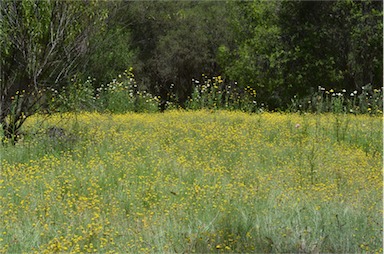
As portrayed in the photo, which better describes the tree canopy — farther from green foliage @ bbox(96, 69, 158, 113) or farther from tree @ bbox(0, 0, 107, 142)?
green foliage @ bbox(96, 69, 158, 113)

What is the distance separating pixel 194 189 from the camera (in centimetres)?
639

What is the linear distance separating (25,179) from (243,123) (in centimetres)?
496

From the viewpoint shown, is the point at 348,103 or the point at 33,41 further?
the point at 348,103

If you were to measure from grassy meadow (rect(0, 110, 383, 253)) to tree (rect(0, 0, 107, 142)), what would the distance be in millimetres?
533

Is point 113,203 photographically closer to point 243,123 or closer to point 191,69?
point 243,123

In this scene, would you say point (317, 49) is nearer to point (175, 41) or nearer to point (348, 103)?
point (175, 41)

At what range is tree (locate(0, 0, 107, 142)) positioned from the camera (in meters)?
9.08

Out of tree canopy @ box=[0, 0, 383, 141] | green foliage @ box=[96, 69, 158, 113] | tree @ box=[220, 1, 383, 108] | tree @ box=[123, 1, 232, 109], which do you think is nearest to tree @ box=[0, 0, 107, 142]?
tree canopy @ box=[0, 0, 383, 141]

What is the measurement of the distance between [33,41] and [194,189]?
4124 millimetres

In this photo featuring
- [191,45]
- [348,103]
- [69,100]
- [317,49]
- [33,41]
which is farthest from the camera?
[191,45]

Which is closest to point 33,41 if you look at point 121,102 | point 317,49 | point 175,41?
point 121,102

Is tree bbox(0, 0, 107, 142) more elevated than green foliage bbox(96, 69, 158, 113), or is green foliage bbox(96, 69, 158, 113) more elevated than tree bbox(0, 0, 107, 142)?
tree bbox(0, 0, 107, 142)

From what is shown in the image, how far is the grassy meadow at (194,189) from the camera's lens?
496 centimetres

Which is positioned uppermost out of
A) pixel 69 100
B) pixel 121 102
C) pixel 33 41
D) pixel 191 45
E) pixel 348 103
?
pixel 33 41
